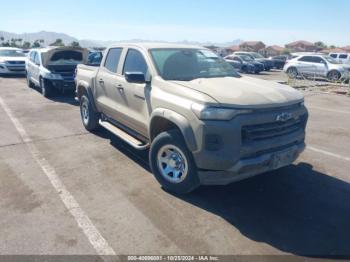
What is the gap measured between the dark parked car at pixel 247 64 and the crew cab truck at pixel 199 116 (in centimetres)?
2146

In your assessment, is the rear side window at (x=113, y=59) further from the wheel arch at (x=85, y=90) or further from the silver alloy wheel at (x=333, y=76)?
the silver alloy wheel at (x=333, y=76)

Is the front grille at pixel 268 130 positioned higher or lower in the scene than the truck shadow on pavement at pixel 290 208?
higher

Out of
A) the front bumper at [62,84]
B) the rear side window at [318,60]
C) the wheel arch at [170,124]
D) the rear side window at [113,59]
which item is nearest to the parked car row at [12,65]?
the front bumper at [62,84]

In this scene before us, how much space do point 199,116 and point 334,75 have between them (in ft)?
65.9

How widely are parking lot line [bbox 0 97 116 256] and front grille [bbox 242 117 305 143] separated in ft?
6.28

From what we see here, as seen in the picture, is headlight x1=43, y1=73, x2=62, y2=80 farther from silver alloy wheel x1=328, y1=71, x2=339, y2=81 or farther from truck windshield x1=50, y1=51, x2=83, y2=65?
silver alloy wheel x1=328, y1=71, x2=339, y2=81

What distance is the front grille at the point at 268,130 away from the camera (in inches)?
149

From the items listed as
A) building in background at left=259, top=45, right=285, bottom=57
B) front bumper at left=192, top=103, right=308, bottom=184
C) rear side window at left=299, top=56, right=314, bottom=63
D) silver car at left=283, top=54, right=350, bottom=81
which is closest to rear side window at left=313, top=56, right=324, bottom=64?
silver car at left=283, top=54, right=350, bottom=81

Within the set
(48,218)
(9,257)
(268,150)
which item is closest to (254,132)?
(268,150)

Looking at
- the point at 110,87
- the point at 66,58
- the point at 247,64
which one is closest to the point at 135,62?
the point at 110,87

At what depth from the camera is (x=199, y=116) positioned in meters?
3.77

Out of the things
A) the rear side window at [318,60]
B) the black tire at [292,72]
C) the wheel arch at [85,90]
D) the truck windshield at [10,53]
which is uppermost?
the truck windshield at [10,53]

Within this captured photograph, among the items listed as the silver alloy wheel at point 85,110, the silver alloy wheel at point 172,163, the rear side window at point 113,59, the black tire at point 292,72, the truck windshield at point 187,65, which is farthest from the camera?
the black tire at point 292,72

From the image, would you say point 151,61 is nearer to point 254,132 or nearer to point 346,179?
point 254,132
